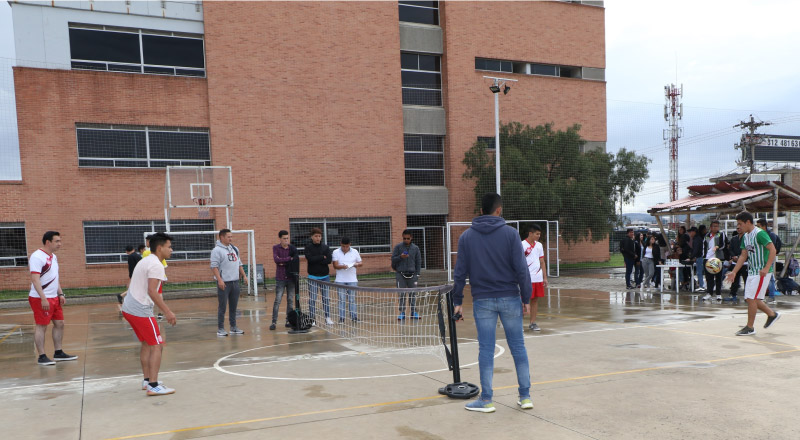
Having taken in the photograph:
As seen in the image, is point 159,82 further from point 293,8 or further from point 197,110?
A: point 293,8

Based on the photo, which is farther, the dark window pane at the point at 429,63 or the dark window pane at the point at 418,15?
the dark window pane at the point at 429,63

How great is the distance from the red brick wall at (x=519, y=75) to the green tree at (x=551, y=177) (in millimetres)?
1254

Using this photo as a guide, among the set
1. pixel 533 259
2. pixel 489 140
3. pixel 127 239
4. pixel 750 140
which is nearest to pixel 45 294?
pixel 533 259

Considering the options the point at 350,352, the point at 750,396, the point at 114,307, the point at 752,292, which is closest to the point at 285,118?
the point at 114,307

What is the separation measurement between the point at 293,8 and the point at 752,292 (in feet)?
73.1

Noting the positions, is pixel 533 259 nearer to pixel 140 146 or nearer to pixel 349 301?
pixel 349 301

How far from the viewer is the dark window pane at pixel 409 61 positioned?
2822 centimetres

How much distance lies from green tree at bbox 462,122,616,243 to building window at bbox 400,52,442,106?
141 inches

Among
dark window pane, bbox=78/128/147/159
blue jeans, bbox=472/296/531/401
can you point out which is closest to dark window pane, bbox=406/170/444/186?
dark window pane, bbox=78/128/147/159

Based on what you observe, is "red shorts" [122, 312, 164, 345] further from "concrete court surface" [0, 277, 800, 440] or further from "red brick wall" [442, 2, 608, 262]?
"red brick wall" [442, 2, 608, 262]

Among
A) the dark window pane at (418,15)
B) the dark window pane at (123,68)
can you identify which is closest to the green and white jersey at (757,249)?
the dark window pane at (418,15)

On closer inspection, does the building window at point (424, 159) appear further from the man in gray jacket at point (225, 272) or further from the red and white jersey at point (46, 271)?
the red and white jersey at point (46, 271)

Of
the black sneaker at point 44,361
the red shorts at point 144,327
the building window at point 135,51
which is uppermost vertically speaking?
the building window at point 135,51

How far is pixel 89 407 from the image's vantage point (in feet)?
18.7
